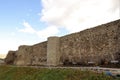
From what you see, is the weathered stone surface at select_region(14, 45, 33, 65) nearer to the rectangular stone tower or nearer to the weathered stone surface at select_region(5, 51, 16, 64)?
the weathered stone surface at select_region(5, 51, 16, 64)

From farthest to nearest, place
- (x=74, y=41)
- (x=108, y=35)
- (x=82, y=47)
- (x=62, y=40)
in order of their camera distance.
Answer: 1. (x=62, y=40)
2. (x=74, y=41)
3. (x=82, y=47)
4. (x=108, y=35)

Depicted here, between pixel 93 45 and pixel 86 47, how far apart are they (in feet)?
4.39

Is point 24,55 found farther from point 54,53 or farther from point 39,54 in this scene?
point 54,53

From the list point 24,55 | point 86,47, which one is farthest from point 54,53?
point 24,55

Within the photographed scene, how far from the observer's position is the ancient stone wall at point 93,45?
20.0m

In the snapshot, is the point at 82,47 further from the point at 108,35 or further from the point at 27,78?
the point at 27,78

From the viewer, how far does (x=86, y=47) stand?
2378cm

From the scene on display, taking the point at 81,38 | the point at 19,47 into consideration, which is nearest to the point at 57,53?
the point at 81,38

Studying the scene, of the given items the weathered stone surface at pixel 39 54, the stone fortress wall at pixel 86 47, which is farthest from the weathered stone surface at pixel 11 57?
the stone fortress wall at pixel 86 47

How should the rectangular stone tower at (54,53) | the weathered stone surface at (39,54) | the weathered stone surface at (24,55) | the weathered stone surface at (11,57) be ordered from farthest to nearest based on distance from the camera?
the weathered stone surface at (11,57), the weathered stone surface at (24,55), the weathered stone surface at (39,54), the rectangular stone tower at (54,53)

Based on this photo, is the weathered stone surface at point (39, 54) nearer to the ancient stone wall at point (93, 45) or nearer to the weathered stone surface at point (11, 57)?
the ancient stone wall at point (93, 45)

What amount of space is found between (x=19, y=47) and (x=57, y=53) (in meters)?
17.5

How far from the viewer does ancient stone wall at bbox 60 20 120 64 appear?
2000 centimetres

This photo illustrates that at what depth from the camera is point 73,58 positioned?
85.4 feet
